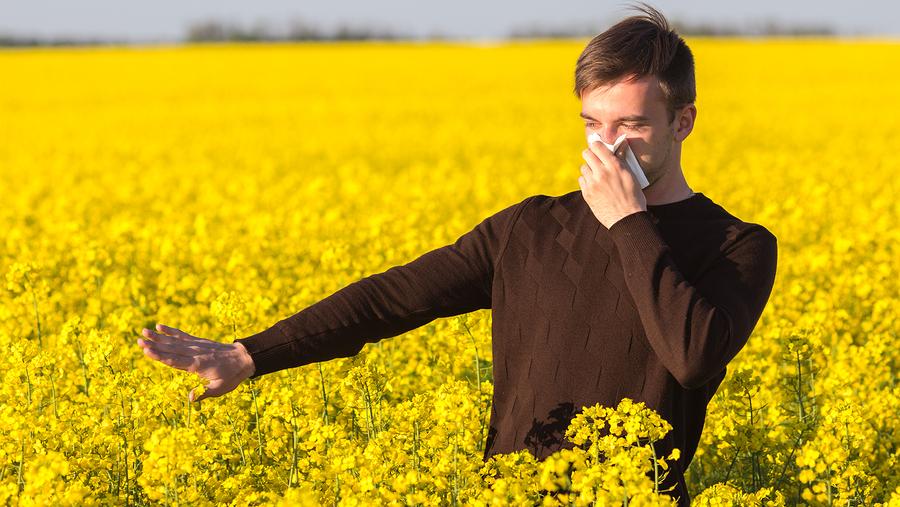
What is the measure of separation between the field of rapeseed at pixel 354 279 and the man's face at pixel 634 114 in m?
0.60

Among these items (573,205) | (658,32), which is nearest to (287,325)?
(573,205)

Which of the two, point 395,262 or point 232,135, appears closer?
point 395,262

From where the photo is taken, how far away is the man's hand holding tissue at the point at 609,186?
2568 mm

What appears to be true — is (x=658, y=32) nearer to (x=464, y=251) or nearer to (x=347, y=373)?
(x=464, y=251)

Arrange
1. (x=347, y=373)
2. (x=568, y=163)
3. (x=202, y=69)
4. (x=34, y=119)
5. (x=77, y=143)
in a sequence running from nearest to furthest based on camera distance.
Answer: (x=347, y=373), (x=568, y=163), (x=77, y=143), (x=34, y=119), (x=202, y=69)

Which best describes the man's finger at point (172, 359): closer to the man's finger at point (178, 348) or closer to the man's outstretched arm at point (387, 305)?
the man's finger at point (178, 348)

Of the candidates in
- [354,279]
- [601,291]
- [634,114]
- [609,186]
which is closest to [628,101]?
[634,114]

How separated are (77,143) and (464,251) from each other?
1790 cm

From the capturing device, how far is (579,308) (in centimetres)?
278

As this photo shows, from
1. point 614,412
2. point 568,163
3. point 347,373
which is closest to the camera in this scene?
point 614,412

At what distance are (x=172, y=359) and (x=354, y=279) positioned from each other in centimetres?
427

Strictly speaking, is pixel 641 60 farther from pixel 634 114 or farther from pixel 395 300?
pixel 395 300

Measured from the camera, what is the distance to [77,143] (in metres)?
19.7

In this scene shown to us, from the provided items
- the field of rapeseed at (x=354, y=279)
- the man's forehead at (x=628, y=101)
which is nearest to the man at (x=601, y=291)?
the man's forehead at (x=628, y=101)
